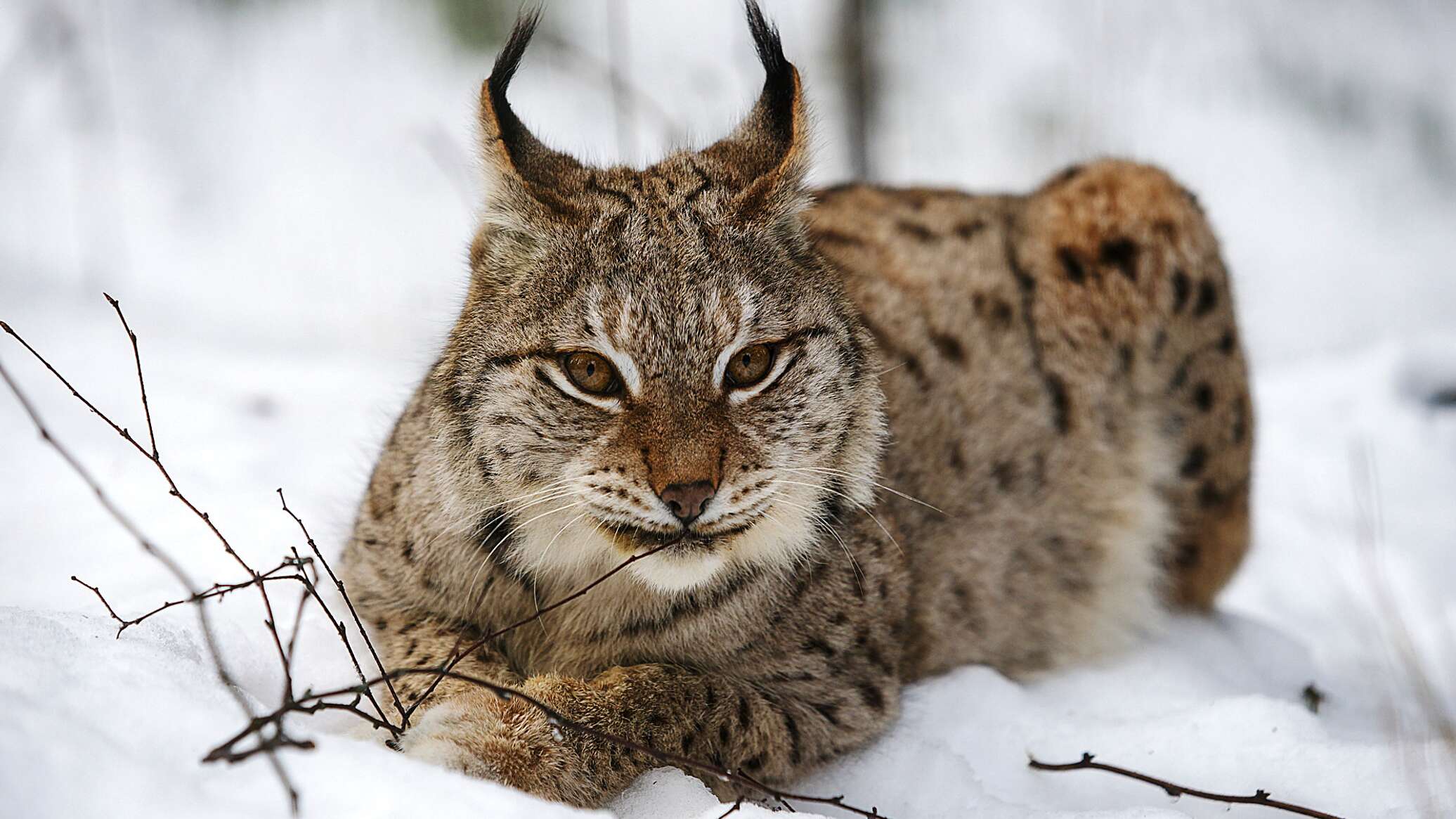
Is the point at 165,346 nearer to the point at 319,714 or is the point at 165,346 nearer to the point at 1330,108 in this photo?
the point at 319,714

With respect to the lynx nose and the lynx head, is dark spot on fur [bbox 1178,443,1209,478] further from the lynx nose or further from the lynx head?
the lynx nose

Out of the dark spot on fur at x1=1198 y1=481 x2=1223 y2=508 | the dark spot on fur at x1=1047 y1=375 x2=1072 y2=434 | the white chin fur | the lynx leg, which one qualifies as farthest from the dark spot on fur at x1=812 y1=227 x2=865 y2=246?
the white chin fur

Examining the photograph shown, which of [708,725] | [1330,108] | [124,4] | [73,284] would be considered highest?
[124,4]

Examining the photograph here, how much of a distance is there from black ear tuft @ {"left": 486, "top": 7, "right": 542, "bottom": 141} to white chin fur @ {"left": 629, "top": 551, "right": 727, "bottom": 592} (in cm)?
113

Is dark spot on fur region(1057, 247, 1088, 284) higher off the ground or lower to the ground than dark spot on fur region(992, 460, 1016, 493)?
higher

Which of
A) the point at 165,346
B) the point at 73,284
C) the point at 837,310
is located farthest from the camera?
the point at 73,284

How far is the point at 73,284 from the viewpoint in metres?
7.20

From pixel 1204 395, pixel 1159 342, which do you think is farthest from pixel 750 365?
pixel 1204 395

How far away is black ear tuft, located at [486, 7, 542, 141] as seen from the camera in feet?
9.57

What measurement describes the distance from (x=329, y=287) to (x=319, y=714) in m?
6.29

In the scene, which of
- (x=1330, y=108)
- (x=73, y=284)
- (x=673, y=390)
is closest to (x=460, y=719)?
(x=673, y=390)

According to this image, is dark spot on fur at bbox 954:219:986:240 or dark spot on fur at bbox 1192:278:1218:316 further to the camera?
dark spot on fur at bbox 954:219:986:240

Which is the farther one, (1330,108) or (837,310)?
(1330,108)

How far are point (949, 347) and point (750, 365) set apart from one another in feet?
5.61
